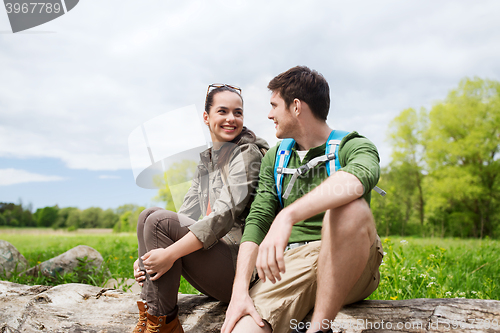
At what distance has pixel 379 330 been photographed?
1854 millimetres

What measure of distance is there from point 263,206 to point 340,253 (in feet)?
1.98

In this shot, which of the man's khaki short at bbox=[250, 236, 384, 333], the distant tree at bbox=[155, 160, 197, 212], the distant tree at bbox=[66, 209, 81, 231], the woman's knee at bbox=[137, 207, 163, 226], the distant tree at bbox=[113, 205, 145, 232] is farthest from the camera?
the distant tree at bbox=[66, 209, 81, 231]

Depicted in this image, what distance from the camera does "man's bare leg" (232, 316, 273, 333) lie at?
62.6 inches

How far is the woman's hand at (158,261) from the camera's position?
183 cm

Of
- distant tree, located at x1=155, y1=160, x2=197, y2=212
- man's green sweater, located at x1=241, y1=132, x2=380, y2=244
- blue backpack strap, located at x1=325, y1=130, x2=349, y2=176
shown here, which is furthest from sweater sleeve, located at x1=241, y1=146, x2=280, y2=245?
distant tree, located at x1=155, y1=160, x2=197, y2=212

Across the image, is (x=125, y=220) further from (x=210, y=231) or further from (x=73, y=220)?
(x=210, y=231)

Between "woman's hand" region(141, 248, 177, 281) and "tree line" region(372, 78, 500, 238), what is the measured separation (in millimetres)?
15730

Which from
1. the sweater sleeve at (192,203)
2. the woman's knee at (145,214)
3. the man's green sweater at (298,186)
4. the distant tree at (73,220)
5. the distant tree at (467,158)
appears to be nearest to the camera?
the man's green sweater at (298,186)

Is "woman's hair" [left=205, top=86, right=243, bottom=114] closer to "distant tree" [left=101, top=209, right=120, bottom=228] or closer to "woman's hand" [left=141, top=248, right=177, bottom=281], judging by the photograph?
"woman's hand" [left=141, top=248, right=177, bottom=281]

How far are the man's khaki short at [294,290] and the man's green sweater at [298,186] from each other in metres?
0.17

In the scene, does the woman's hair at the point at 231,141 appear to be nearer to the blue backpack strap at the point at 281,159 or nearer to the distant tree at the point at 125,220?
the blue backpack strap at the point at 281,159

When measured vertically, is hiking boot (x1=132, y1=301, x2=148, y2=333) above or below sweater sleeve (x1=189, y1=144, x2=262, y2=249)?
below

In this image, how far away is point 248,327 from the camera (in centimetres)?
160

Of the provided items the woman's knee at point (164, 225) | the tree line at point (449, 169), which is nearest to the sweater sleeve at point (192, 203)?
the woman's knee at point (164, 225)
